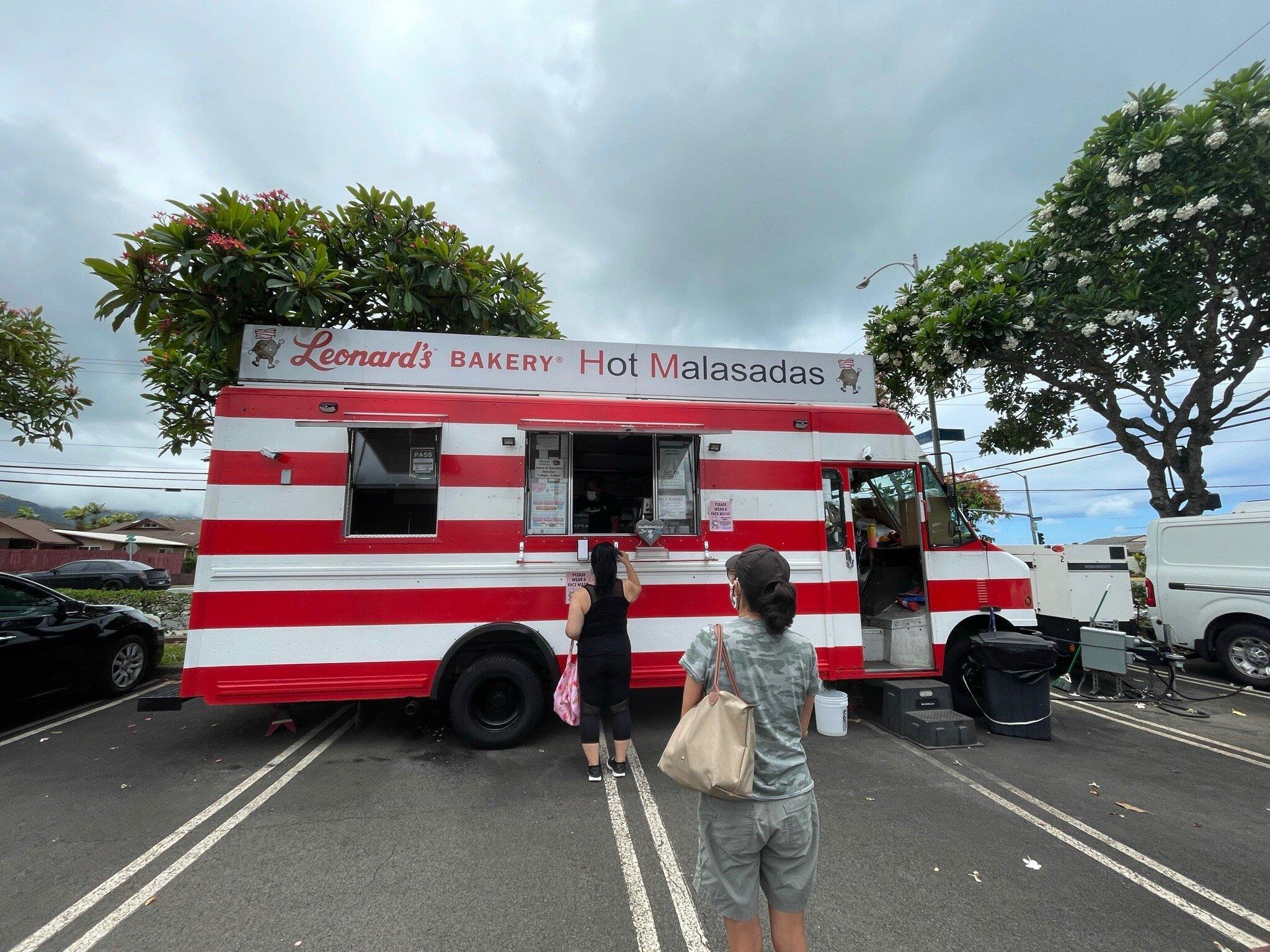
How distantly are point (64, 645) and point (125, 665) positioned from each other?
88 centimetres

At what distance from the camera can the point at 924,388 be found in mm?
11703

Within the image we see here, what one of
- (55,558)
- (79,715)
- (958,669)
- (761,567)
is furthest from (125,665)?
(55,558)

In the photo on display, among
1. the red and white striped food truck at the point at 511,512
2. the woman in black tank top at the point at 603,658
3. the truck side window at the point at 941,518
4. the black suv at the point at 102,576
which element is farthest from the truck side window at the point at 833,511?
the black suv at the point at 102,576

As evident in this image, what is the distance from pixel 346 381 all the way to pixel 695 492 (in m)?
3.24

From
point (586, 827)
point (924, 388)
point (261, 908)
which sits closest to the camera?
point (261, 908)

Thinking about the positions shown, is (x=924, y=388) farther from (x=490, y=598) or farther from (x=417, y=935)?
(x=417, y=935)

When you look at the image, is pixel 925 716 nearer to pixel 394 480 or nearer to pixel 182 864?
pixel 394 480

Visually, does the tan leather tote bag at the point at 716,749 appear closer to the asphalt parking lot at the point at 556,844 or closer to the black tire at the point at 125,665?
the asphalt parking lot at the point at 556,844

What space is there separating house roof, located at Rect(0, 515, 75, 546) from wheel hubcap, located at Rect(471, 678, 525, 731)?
155 ft

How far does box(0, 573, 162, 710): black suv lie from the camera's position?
5266 millimetres

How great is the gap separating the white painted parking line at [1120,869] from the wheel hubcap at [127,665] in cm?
856

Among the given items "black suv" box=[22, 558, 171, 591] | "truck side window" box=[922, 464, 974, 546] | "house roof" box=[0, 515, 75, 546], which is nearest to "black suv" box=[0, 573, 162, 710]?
"truck side window" box=[922, 464, 974, 546]

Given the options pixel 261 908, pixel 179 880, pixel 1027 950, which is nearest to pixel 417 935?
pixel 261 908

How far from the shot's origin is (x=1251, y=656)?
7.27 m
